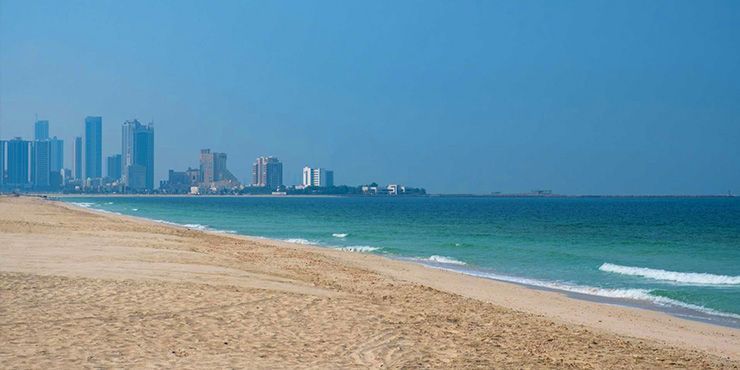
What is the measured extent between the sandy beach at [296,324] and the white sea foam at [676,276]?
700 cm

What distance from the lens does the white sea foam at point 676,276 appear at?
23.2 m

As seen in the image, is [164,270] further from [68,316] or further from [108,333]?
[108,333]

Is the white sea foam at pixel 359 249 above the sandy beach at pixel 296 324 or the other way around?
the other way around

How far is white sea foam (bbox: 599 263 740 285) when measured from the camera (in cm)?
2317

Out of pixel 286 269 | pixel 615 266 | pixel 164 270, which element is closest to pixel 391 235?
pixel 615 266

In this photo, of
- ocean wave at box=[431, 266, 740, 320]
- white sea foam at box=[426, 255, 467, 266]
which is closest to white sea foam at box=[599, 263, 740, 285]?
ocean wave at box=[431, 266, 740, 320]

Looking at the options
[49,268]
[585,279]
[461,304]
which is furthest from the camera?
[585,279]

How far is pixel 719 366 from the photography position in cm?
1007

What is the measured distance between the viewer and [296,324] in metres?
11.0

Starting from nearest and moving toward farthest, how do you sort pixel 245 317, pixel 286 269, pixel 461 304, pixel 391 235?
1. pixel 245 317
2. pixel 461 304
3. pixel 286 269
4. pixel 391 235

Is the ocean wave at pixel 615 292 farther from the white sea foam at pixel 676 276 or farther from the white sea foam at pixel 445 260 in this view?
the white sea foam at pixel 445 260

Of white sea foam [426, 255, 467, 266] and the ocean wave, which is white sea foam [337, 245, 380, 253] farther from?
the ocean wave

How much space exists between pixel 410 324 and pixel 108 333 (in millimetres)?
4385

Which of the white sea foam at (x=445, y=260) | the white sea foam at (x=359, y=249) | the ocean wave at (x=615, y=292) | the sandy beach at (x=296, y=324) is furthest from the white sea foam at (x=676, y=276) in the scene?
the white sea foam at (x=359, y=249)
